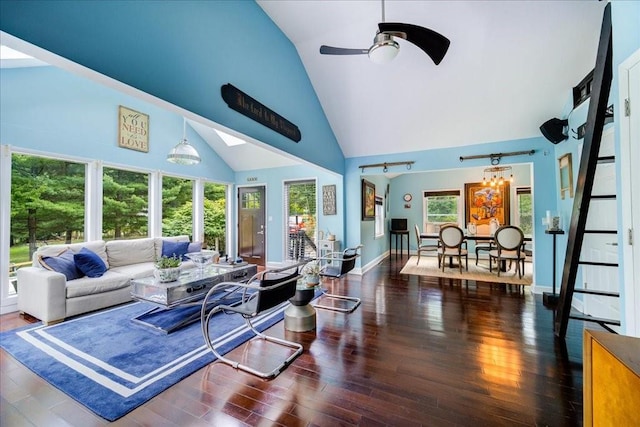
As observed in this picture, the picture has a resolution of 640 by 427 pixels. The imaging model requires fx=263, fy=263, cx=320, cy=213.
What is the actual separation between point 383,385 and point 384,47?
2.78 metres

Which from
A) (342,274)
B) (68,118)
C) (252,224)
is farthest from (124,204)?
(342,274)

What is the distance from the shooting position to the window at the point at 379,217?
7188 mm

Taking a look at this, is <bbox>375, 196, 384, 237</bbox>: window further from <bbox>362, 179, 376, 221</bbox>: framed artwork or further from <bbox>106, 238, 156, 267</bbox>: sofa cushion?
<bbox>106, 238, 156, 267</bbox>: sofa cushion

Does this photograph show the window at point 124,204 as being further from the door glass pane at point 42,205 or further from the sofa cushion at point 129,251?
the sofa cushion at point 129,251

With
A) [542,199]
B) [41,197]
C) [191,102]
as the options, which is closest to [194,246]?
[41,197]

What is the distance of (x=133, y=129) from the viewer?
486 centimetres

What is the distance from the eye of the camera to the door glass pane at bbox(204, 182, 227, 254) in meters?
6.80

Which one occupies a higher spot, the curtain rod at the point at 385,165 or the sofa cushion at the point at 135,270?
the curtain rod at the point at 385,165

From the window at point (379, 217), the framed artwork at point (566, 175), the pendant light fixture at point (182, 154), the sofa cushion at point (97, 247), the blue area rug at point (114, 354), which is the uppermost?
the pendant light fixture at point (182, 154)

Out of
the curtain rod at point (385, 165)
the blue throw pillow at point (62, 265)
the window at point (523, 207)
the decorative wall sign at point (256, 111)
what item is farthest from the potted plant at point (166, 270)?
the window at point (523, 207)

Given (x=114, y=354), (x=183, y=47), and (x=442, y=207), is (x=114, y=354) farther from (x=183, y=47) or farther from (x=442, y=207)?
(x=442, y=207)

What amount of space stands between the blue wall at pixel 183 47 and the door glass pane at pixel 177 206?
3.46 metres

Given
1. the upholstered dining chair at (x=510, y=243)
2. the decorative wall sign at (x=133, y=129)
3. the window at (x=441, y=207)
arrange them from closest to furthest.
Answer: the decorative wall sign at (x=133, y=129) → the upholstered dining chair at (x=510, y=243) → the window at (x=441, y=207)

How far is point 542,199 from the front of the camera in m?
4.30
